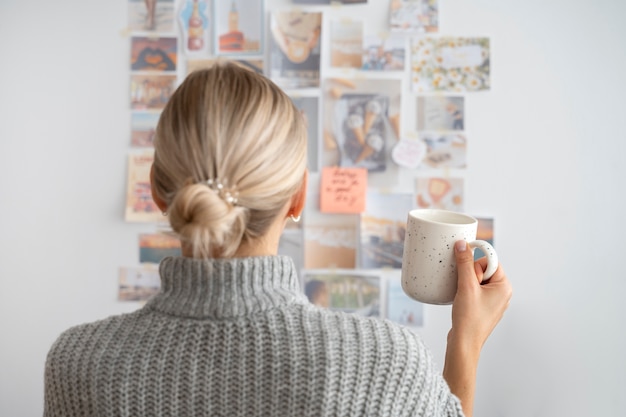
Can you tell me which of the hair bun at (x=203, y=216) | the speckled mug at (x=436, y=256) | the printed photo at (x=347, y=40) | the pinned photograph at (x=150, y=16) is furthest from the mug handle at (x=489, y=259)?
the pinned photograph at (x=150, y=16)

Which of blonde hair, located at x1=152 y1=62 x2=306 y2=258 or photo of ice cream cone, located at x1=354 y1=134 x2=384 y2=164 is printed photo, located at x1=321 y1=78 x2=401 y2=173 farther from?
blonde hair, located at x1=152 y1=62 x2=306 y2=258

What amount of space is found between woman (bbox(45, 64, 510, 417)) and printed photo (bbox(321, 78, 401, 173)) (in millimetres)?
749

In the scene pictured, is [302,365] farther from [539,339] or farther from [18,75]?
[18,75]

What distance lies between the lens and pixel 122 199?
1.41 m

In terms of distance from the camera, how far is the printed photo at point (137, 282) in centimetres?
142

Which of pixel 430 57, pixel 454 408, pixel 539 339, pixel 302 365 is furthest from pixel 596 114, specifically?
pixel 302 365

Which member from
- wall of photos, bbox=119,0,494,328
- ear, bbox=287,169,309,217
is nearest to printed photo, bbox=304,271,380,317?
wall of photos, bbox=119,0,494,328

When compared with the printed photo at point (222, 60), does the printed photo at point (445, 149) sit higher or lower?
lower

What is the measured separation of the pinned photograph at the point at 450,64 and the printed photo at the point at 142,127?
1.93 ft

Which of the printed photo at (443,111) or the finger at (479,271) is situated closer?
the finger at (479,271)

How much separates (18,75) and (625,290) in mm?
1426

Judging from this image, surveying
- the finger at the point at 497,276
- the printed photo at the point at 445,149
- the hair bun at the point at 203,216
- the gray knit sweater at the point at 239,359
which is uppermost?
the printed photo at the point at 445,149

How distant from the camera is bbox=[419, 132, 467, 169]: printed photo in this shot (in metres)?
1.37

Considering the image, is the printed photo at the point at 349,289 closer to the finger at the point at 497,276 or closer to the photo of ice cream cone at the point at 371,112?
the photo of ice cream cone at the point at 371,112
